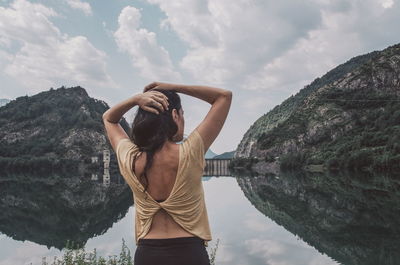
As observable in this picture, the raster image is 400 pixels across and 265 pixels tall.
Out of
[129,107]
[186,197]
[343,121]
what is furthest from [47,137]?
[186,197]

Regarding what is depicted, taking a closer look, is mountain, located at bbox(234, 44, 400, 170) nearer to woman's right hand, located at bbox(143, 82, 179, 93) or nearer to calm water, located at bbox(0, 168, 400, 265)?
calm water, located at bbox(0, 168, 400, 265)

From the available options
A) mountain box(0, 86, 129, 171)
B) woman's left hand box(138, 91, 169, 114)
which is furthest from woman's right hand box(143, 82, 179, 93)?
mountain box(0, 86, 129, 171)

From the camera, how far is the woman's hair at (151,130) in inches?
115

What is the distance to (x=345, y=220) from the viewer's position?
25.1m

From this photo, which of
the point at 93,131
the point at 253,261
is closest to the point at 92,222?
the point at 253,261

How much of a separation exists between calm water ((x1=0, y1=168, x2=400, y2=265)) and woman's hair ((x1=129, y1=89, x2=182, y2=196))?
13790 mm

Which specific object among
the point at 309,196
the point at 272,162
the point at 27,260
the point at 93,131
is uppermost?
the point at 93,131

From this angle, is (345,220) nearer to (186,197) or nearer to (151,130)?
(186,197)

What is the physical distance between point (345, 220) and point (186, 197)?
80.8 feet

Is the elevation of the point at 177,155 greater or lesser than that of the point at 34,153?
lesser

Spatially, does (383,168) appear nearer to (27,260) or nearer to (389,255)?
(389,255)

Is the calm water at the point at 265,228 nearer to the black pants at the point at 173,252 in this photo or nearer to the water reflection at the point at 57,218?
the water reflection at the point at 57,218

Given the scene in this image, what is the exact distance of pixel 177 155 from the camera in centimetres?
290

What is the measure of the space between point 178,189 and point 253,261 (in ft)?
49.1
